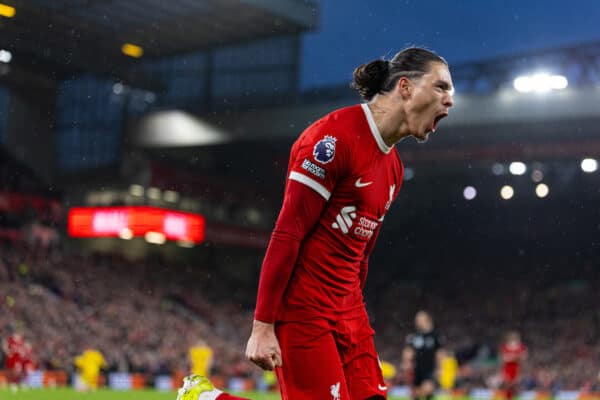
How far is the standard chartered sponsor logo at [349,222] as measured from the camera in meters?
2.96

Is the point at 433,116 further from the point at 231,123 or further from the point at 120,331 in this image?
the point at 120,331

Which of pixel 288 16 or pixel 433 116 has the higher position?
pixel 288 16

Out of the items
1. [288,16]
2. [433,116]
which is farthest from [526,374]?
[433,116]

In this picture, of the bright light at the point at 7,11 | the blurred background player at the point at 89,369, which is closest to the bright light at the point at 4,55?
the bright light at the point at 7,11

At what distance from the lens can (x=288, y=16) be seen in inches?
330

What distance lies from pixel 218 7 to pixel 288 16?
9.27ft

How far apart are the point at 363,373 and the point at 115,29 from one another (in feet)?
19.7

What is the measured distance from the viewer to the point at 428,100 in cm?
301

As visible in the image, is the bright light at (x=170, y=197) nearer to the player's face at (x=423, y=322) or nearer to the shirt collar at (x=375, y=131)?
the player's face at (x=423, y=322)

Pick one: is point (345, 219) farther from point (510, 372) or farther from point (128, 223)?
point (128, 223)

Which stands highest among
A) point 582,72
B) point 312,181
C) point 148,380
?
point 582,72

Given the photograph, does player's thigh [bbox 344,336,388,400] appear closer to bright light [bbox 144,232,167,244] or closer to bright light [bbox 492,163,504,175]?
bright light [bbox 492,163,504,175]

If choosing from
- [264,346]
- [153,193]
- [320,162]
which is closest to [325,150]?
[320,162]

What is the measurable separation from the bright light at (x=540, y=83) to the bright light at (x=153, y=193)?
14075 mm
